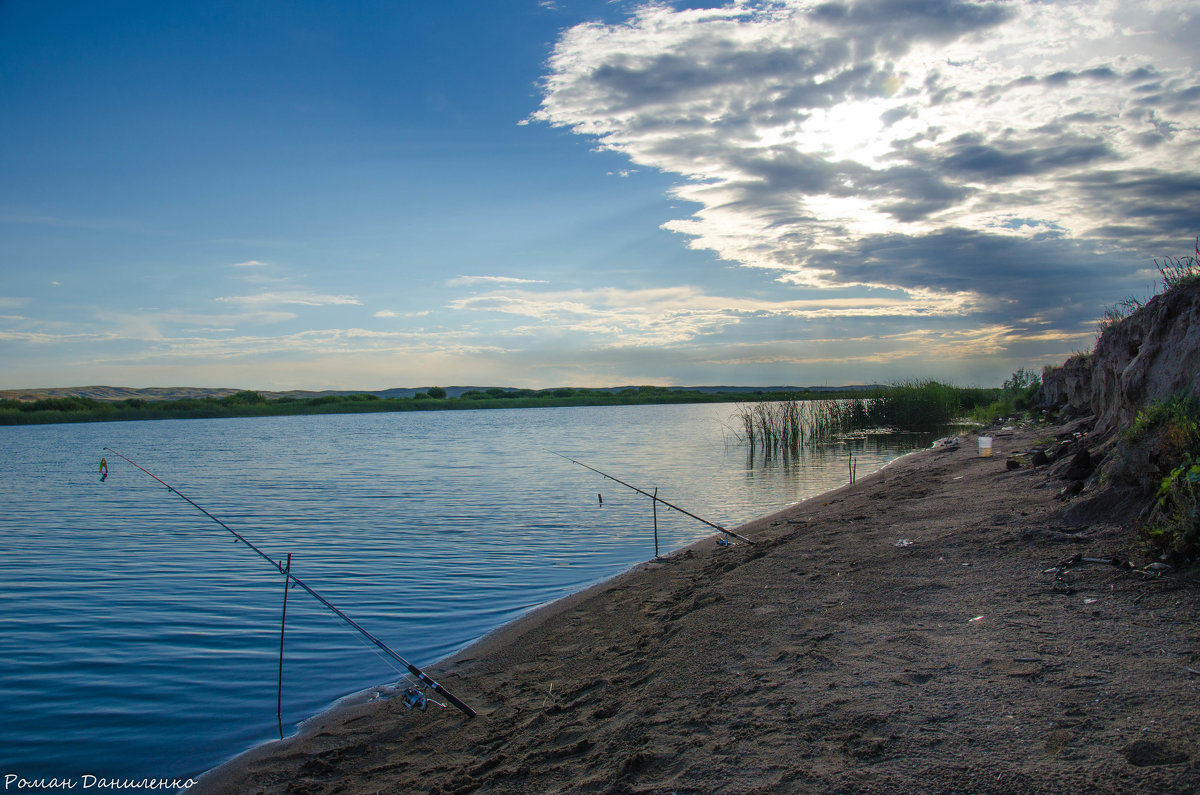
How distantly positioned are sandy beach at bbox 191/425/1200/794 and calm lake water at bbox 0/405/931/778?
3.46 feet

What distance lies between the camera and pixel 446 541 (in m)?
11.4

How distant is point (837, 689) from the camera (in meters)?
3.87

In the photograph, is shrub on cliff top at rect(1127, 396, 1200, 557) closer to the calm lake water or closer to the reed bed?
the calm lake water

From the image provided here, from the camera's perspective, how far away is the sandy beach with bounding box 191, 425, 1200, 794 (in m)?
3.03

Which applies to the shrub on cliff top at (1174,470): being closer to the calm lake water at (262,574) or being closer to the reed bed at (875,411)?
the calm lake water at (262,574)

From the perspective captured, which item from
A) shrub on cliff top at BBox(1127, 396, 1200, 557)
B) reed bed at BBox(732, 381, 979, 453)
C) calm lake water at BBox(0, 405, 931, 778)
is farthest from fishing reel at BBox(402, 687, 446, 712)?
reed bed at BBox(732, 381, 979, 453)

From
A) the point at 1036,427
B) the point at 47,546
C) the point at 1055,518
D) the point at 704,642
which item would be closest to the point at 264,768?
the point at 704,642

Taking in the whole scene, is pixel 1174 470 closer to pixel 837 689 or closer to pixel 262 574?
pixel 837 689

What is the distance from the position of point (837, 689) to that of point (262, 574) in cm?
885

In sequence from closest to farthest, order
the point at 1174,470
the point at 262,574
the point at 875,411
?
the point at 1174,470 < the point at 262,574 < the point at 875,411

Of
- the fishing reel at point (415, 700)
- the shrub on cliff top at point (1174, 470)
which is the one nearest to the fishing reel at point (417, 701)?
the fishing reel at point (415, 700)

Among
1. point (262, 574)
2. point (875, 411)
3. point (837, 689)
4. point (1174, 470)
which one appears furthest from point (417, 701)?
point (875, 411)

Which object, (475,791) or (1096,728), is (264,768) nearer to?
(475,791)

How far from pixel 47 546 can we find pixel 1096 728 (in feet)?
50.4
